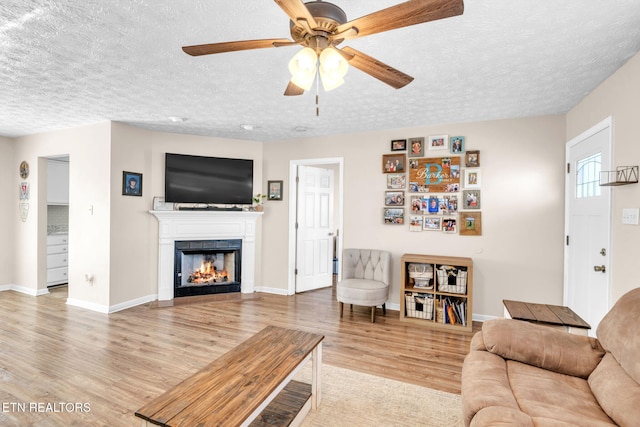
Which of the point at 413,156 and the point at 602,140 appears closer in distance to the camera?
the point at 602,140

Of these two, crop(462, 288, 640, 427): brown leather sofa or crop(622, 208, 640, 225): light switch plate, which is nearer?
crop(462, 288, 640, 427): brown leather sofa

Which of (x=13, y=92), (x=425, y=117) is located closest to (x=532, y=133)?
(x=425, y=117)

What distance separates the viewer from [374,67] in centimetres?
159

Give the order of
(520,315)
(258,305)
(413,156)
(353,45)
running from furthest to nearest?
(258,305) < (413,156) < (520,315) < (353,45)

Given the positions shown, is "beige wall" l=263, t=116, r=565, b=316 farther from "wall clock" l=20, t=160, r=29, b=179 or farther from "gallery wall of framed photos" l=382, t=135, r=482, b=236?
"wall clock" l=20, t=160, r=29, b=179

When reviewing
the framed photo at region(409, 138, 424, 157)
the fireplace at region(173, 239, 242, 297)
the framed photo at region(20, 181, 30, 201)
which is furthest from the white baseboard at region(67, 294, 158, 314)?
the framed photo at region(409, 138, 424, 157)

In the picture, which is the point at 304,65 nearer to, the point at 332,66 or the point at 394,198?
the point at 332,66

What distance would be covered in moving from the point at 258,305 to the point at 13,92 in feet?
11.3

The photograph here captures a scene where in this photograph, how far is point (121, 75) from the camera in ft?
8.58

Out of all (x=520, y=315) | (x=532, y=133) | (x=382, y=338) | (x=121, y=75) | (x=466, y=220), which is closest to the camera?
(x=520, y=315)

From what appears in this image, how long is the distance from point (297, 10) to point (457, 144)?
3226mm

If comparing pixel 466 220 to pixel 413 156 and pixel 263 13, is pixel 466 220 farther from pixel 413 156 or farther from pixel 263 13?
pixel 263 13

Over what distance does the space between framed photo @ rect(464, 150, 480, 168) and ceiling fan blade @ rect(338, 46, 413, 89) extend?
8.11ft

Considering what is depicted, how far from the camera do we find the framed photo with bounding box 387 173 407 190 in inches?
165
